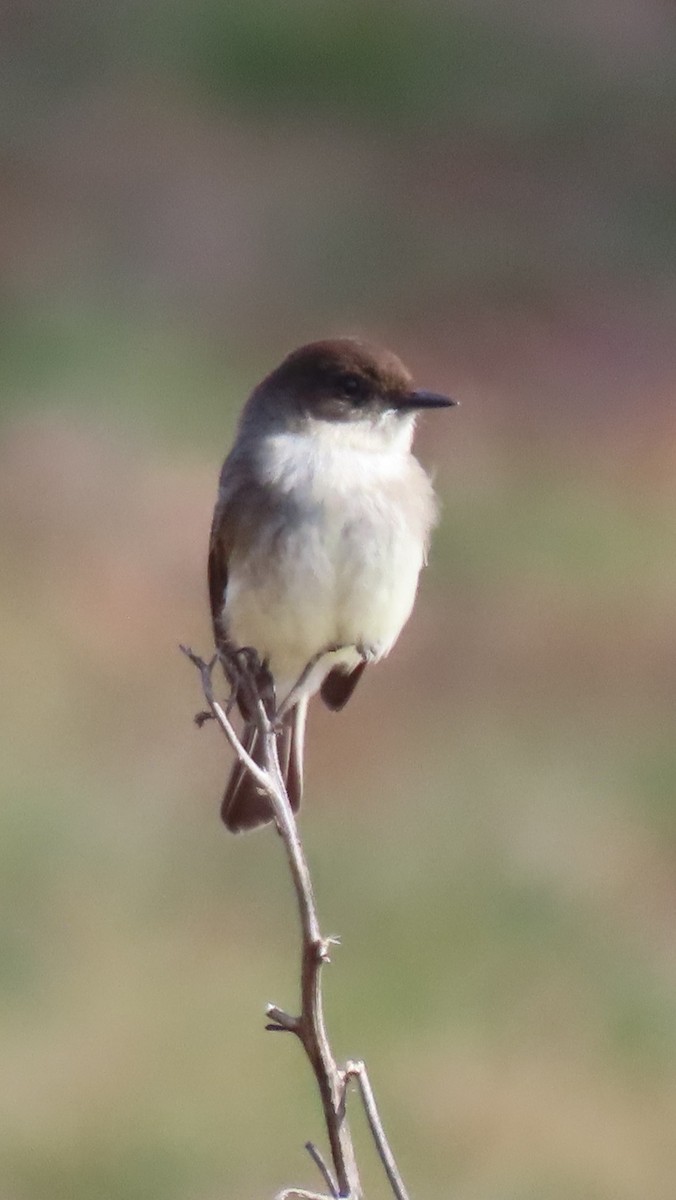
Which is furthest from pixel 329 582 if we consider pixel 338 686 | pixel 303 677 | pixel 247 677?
pixel 247 677

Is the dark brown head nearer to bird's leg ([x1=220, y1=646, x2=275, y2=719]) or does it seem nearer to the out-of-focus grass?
bird's leg ([x1=220, y1=646, x2=275, y2=719])

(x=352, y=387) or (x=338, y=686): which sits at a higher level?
(x=352, y=387)

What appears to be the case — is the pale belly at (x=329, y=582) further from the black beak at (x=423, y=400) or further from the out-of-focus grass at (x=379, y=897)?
the out-of-focus grass at (x=379, y=897)

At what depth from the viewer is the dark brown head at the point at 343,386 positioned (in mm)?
4652

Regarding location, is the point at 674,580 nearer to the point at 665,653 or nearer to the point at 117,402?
the point at 665,653

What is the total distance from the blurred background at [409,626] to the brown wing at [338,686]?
348 centimetres

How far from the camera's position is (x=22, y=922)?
1009cm

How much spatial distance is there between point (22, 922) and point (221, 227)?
9417mm

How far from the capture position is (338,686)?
502 cm

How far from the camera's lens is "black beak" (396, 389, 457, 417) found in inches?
176

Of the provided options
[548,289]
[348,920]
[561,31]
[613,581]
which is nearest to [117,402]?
[613,581]

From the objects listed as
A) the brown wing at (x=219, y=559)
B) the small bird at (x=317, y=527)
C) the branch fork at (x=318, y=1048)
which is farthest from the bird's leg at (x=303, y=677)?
the branch fork at (x=318, y=1048)

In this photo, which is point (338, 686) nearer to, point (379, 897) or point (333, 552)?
point (333, 552)

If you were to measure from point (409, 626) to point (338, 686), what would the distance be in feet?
25.6
